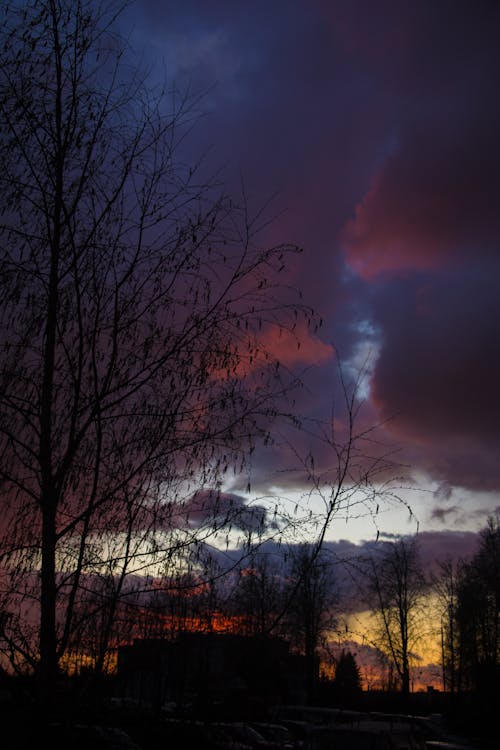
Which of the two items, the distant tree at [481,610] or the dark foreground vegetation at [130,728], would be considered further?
the distant tree at [481,610]

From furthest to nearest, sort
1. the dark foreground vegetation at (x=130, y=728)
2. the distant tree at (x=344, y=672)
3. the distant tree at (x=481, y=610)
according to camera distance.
Result: the distant tree at (x=481, y=610)
the distant tree at (x=344, y=672)
the dark foreground vegetation at (x=130, y=728)

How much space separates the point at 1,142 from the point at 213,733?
187 inches

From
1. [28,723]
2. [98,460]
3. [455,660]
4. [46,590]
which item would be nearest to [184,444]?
[98,460]

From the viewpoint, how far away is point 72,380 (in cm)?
392

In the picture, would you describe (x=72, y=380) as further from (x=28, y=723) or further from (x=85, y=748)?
(x=85, y=748)

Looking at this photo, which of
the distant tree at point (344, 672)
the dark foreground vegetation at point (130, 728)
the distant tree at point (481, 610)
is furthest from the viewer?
the distant tree at point (481, 610)

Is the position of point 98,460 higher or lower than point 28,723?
higher

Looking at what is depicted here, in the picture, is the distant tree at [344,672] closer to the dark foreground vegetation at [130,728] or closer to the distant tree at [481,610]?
the dark foreground vegetation at [130,728]

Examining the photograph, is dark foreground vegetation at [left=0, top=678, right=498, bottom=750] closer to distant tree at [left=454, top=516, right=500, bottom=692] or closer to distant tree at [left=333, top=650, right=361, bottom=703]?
distant tree at [left=333, top=650, right=361, bottom=703]

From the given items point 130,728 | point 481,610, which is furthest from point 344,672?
point 481,610

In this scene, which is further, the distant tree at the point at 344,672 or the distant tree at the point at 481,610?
the distant tree at the point at 481,610

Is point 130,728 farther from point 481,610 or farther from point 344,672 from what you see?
point 481,610

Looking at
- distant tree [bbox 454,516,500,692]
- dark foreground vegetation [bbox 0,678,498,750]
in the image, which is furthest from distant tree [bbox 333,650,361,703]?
distant tree [bbox 454,516,500,692]

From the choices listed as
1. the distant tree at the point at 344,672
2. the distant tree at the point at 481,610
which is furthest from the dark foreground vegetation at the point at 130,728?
the distant tree at the point at 481,610
